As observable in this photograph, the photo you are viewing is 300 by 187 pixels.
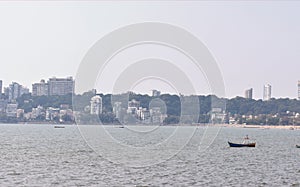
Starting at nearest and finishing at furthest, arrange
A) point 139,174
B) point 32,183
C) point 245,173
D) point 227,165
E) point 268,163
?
1. point 32,183
2. point 139,174
3. point 245,173
4. point 227,165
5. point 268,163

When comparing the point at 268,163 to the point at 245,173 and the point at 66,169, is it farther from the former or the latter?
the point at 66,169

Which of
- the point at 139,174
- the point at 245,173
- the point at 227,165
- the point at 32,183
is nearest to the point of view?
the point at 32,183

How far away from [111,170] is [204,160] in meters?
23.1

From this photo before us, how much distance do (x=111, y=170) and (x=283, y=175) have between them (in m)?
20.3

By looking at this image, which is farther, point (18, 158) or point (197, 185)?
point (18, 158)

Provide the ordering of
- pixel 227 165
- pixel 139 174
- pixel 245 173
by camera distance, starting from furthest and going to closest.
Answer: pixel 227 165 < pixel 245 173 < pixel 139 174

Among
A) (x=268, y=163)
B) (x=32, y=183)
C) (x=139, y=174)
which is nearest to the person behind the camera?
(x=32, y=183)

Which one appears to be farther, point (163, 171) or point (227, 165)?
point (227, 165)

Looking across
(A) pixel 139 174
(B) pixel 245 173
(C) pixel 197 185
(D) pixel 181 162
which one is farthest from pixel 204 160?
(C) pixel 197 185

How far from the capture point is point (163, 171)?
2847 inches

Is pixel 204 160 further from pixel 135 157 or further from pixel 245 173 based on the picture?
pixel 245 173

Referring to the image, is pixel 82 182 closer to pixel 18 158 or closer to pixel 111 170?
pixel 111 170

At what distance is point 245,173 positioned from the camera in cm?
7344

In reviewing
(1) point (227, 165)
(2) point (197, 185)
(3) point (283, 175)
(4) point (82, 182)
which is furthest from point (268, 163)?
(4) point (82, 182)
